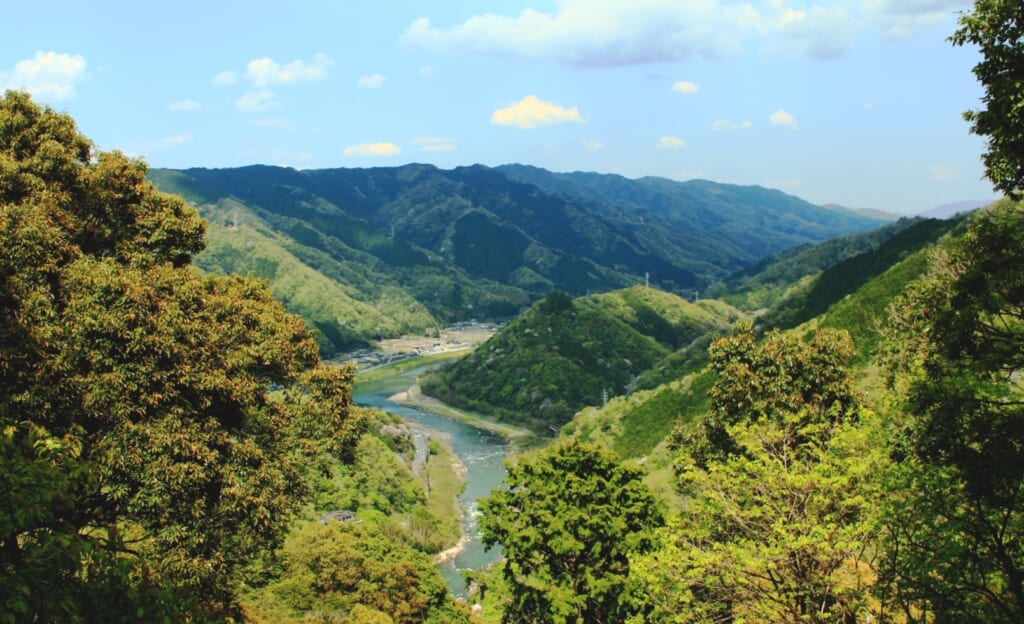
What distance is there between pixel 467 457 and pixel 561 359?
4342cm

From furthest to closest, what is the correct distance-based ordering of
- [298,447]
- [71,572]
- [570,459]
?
[570,459] → [298,447] → [71,572]

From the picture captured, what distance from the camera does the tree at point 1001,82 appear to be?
10.2m

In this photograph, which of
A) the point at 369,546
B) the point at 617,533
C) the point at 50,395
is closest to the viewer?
the point at 50,395

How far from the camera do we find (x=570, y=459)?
25.4 m

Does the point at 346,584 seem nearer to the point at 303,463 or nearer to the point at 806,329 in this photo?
the point at 303,463

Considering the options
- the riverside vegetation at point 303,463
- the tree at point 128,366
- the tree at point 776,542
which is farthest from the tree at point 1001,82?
the tree at point 128,366

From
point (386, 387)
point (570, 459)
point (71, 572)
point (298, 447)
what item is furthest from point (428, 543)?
point (386, 387)

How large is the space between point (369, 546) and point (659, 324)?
157m

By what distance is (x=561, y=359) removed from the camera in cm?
15300

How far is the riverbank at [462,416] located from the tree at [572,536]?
98419 millimetres

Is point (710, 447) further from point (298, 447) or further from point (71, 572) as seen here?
point (71, 572)

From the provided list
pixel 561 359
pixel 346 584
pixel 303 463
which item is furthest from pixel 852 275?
Result: pixel 303 463

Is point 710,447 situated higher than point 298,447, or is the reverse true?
point 298,447

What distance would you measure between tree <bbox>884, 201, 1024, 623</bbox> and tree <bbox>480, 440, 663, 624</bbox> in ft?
37.5
